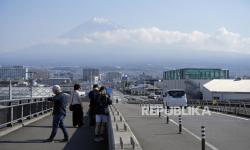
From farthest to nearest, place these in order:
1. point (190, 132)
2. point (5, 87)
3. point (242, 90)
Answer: point (242, 90), point (5, 87), point (190, 132)

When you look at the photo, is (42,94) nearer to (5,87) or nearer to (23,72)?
(23,72)

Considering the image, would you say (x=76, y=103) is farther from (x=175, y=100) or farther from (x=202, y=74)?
(x=202, y=74)

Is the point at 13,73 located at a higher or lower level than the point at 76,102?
higher

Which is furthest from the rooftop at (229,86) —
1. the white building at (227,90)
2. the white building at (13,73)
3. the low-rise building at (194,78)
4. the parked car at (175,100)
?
the white building at (13,73)

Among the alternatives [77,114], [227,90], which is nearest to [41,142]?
[77,114]

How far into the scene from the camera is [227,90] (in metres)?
103

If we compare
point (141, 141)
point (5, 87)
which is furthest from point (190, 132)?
point (5, 87)

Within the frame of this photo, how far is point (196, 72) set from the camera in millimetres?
135125

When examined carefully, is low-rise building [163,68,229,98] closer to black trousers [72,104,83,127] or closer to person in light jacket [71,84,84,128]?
black trousers [72,104,83,127]

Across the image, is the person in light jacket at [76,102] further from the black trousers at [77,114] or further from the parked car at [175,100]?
the parked car at [175,100]

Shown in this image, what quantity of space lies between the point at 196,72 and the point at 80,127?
388 ft

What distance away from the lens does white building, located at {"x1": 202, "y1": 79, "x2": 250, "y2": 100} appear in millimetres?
99125

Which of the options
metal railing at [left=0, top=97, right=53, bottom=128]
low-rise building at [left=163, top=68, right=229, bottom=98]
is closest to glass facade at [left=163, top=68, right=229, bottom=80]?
low-rise building at [left=163, top=68, right=229, bottom=98]

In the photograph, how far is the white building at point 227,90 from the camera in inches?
3903
